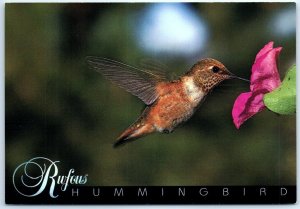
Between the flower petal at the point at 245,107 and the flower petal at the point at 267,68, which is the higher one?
the flower petal at the point at 267,68

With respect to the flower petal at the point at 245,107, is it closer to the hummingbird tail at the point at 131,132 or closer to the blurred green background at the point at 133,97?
the blurred green background at the point at 133,97

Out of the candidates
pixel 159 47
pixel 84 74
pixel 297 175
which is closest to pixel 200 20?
pixel 159 47

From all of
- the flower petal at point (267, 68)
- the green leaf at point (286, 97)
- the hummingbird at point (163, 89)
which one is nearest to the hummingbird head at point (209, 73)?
the hummingbird at point (163, 89)

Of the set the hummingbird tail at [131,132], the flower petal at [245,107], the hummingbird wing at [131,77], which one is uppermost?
the hummingbird wing at [131,77]

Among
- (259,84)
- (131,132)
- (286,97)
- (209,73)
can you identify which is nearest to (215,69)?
(209,73)

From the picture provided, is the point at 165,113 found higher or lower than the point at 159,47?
lower

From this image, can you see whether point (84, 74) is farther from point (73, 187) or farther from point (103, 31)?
point (73, 187)

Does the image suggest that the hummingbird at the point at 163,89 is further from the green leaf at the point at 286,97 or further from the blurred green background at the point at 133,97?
the green leaf at the point at 286,97
